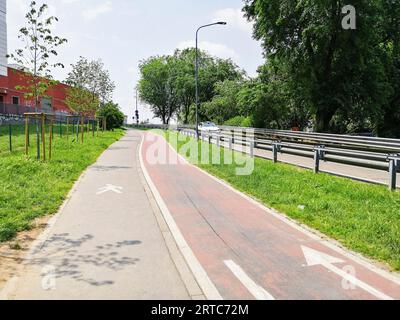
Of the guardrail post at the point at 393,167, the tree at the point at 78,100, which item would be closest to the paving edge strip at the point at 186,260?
the guardrail post at the point at 393,167

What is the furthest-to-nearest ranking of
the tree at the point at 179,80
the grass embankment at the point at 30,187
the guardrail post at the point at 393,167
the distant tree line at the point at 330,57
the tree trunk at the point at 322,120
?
the tree at the point at 179,80 < the tree trunk at the point at 322,120 < the distant tree line at the point at 330,57 < the guardrail post at the point at 393,167 < the grass embankment at the point at 30,187

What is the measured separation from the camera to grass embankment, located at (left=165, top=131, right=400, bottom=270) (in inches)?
266

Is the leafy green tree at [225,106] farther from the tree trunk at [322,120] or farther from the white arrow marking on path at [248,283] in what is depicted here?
the white arrow marking on path at [248,283]

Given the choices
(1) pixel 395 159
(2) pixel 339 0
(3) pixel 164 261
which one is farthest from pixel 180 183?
(2) pixel 339 0

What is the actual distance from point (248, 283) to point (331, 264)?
4.54 feet

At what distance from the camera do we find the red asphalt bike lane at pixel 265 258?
502 cm

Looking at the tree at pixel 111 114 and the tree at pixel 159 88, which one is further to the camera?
the tree at pixel 159 88

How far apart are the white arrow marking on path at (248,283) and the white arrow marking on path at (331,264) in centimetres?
100

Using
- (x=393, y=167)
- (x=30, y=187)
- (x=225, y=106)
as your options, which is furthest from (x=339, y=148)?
(x=225, y=106)

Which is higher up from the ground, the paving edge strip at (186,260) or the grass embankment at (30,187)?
the grass embankment at (30,187)

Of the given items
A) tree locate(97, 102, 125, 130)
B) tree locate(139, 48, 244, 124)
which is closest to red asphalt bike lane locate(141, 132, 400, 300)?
tree locate(97, 102, 125, 130)

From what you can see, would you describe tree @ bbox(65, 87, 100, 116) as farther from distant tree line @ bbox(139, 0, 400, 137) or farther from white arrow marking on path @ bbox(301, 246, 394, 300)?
white arrow marking on path @ bbox(301, 246, 394, 300)

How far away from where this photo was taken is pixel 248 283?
524cm
